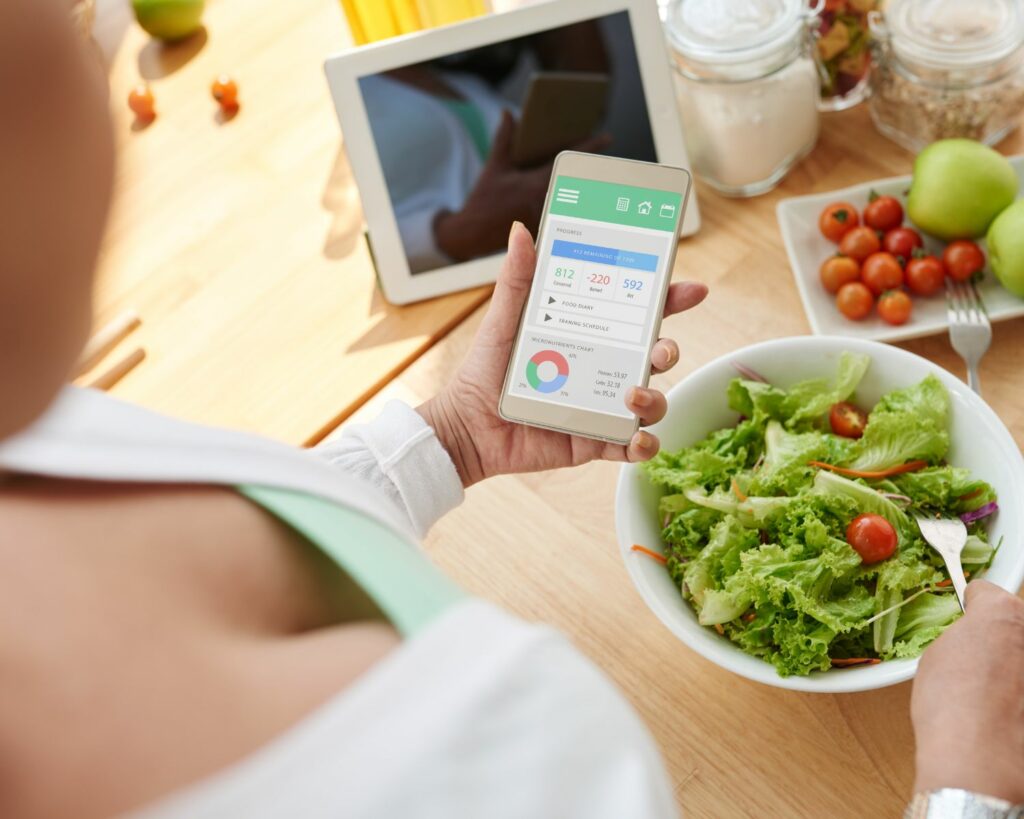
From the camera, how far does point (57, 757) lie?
41 centimetres

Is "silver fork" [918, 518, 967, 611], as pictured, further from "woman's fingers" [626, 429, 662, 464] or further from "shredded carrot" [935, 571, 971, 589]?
"woman's fingers" [626, 429, 662, 464]

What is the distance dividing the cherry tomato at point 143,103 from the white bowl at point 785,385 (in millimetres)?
986

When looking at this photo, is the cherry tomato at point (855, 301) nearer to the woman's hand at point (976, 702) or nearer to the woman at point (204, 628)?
the woman's hand at point (976, 702)

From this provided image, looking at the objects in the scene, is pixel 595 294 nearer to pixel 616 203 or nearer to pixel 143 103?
pixel 616 203

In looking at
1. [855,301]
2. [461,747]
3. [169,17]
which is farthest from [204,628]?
[169,17]

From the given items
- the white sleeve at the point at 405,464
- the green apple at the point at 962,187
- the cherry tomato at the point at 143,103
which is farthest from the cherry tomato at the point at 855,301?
the cherry tomato at the point at 143,103

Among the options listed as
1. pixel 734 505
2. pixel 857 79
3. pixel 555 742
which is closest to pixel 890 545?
pixel 734 505

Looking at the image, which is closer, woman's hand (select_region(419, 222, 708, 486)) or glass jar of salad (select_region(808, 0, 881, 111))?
woman's hand (select_region(419, 222, 708, 486))

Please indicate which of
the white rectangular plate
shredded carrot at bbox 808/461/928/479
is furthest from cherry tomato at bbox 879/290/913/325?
shredded carrot at bbox 808/461/928/479

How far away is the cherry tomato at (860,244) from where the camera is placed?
111 cm

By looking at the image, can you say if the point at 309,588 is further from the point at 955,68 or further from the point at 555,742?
the point at 955,68

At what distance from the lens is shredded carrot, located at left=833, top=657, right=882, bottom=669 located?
79 cm

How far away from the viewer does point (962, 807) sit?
626 millimetres

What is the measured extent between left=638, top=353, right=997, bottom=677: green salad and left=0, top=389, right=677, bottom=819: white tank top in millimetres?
375
